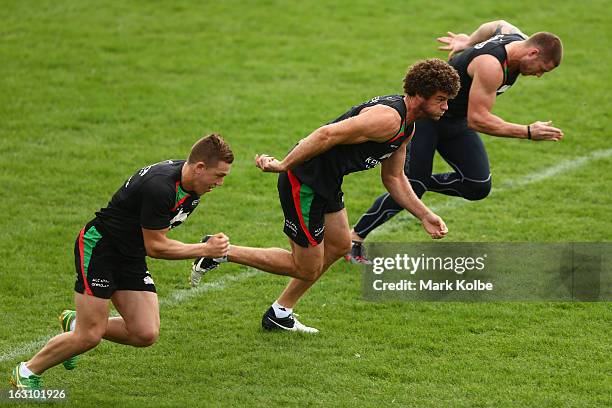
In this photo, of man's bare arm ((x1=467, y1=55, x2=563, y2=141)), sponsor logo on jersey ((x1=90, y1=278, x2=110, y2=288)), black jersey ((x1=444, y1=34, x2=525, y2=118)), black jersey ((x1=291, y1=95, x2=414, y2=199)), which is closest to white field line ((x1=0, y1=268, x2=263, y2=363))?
sponsor logo on jersey ((x1=90, y1=278, x2=110, y2=288))

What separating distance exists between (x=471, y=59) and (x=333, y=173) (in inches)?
81.0

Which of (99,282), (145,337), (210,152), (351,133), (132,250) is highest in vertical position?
(210,152)

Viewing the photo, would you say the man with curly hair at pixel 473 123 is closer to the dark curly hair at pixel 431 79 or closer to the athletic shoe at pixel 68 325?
the dark curly hair at pixel 431 79

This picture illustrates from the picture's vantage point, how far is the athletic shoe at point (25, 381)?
22.6ft

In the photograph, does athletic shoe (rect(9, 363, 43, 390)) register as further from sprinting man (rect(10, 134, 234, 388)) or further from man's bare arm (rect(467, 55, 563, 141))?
man's bare arm (rect(467, 55, 563, 141))

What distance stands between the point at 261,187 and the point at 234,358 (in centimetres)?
427

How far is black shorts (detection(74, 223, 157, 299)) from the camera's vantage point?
6.93 m

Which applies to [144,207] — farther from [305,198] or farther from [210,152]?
[305,198]

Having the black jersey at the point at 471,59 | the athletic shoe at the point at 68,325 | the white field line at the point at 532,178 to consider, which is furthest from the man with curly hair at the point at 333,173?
the white field line at the point at 532,178

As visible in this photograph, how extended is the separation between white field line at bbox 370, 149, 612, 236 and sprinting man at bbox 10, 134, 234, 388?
4.05m

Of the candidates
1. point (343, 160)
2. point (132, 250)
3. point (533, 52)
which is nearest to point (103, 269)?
point (132, 250)

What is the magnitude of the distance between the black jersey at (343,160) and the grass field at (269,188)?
1.32 meters

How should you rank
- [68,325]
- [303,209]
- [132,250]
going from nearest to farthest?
1. [132,250]
2. [68,325]
3. [303,209]

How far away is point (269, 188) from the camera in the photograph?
11781mm
